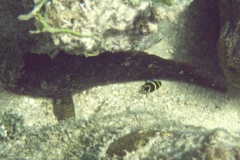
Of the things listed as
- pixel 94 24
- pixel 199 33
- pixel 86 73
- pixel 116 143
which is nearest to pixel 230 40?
pixel 199 33

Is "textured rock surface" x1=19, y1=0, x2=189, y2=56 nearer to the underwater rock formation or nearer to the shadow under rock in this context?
the shadow under rock

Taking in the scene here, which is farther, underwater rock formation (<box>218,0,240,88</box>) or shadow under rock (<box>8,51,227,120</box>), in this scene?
shadow under rock (<box>8,51,227,120</box>)

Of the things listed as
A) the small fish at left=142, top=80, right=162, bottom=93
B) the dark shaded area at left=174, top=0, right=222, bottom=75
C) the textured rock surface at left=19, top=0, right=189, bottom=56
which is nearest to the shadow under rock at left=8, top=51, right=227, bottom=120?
the dark shaded area at left=174, top=0, right=222, bottom=75

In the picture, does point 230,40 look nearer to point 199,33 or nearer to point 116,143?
point 199,33

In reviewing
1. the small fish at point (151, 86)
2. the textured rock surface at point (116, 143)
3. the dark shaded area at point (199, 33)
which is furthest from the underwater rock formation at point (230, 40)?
the textured rock surface at point (116, 143)

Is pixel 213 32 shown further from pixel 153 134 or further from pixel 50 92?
pixel 50 92

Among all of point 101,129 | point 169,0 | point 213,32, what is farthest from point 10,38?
point 213,32

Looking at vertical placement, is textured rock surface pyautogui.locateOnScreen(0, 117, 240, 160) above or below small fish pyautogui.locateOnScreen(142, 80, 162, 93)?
below
